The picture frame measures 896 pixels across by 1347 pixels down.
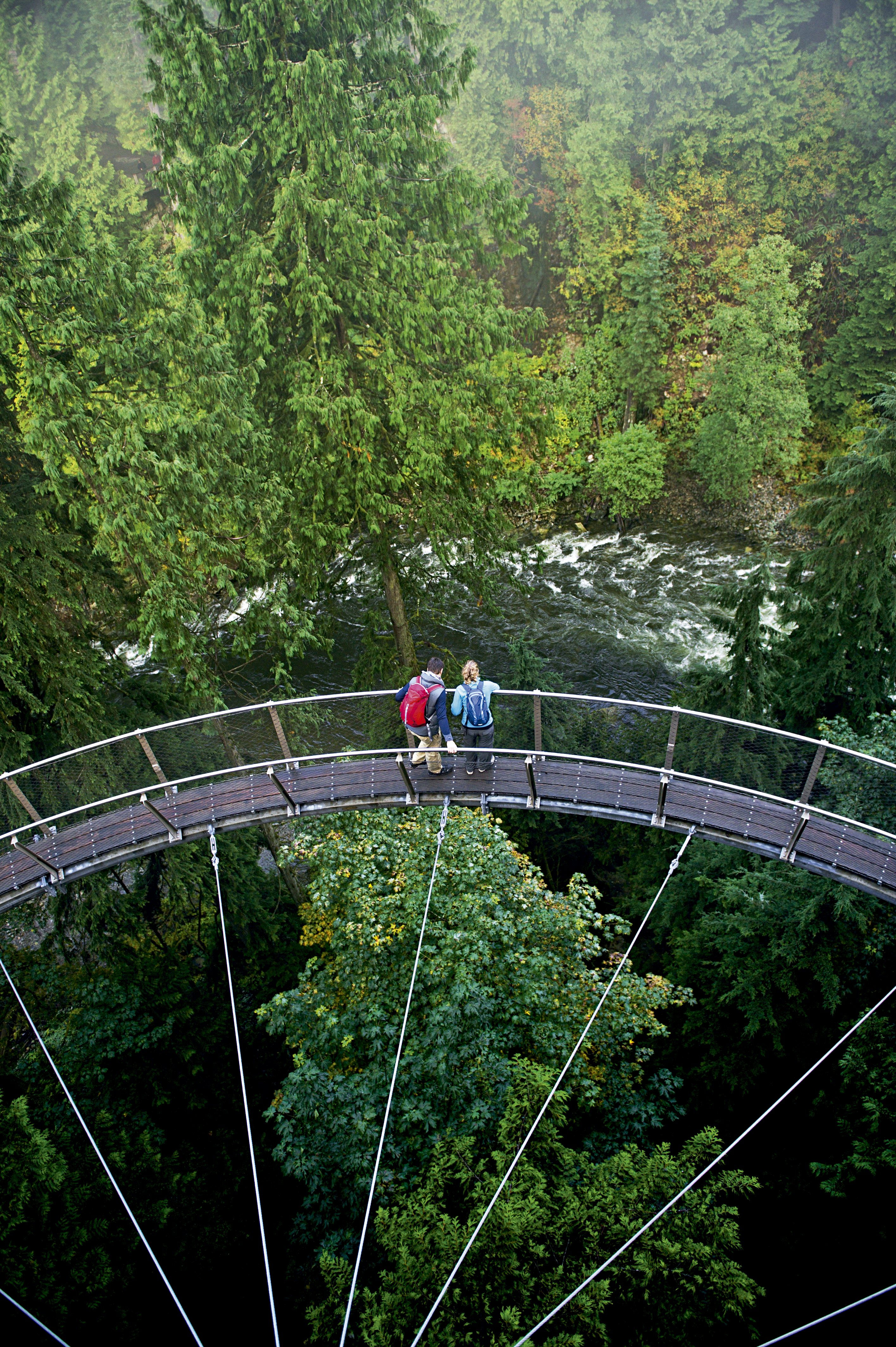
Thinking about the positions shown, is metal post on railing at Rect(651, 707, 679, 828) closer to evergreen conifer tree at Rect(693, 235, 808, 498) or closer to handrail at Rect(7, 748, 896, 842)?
handrail at Rect(7, 748, 896, 842)

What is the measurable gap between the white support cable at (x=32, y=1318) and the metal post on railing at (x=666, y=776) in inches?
291

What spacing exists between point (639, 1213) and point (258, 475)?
10303 mm

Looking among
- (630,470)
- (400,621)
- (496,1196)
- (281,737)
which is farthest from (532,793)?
(630,470)

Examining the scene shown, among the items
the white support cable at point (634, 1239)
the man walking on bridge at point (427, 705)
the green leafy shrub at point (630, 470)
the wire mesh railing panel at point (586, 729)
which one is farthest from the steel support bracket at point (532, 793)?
the green leafy shrub at point (630, 470)

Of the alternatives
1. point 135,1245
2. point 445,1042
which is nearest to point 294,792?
point 445,1042

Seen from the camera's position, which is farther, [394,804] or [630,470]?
[630,470]

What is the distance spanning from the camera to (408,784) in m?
10.1

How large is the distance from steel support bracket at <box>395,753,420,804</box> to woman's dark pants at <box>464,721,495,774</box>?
2.44 feet

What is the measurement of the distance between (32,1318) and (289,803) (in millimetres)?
5496

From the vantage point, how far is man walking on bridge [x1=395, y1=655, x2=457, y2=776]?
29.6 feet

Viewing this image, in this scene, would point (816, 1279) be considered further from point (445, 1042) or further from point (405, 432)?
point (405, 432)

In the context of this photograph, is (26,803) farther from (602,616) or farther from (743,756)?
(602,616)

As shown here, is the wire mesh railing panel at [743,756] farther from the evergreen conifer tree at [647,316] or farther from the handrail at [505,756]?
the evergreen conifer tree at [647,316]

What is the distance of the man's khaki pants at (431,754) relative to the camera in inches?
389
